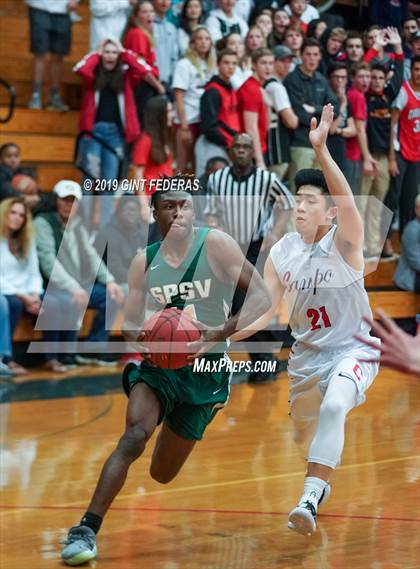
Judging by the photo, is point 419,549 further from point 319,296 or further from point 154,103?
point 154,103

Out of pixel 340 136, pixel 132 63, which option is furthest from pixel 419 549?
pixel 132 63

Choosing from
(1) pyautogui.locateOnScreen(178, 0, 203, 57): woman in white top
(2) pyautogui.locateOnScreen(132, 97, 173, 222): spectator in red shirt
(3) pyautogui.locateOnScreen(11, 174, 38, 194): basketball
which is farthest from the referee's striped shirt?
(1) pyautogui.locateOnScreen(178, 0, 203, 57): woman in white top

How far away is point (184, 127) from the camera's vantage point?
12.4 meters

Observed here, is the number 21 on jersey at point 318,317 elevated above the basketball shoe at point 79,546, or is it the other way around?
the number 21 on jersey at point 318,317

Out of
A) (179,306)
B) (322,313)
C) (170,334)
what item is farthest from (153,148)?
(170,334)

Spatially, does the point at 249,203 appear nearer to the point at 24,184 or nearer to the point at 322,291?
the point at 24,184

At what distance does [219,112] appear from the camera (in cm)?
1164

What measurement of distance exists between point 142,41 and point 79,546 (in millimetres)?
8016

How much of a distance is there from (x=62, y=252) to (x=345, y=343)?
5168mm

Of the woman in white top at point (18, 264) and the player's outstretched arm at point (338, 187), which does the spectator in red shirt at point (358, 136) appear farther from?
the player's outstretched arm at point (338, 187)

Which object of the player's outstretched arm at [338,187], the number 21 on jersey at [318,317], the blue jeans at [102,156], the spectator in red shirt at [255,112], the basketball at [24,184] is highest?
the player's outstretched arm at [338,187]

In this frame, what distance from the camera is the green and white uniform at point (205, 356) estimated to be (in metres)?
6.50

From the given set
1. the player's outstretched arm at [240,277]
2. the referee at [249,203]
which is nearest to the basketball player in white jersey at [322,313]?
the player's outstretched arm at [240,277]

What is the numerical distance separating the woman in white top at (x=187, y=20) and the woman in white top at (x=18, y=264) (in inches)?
130
